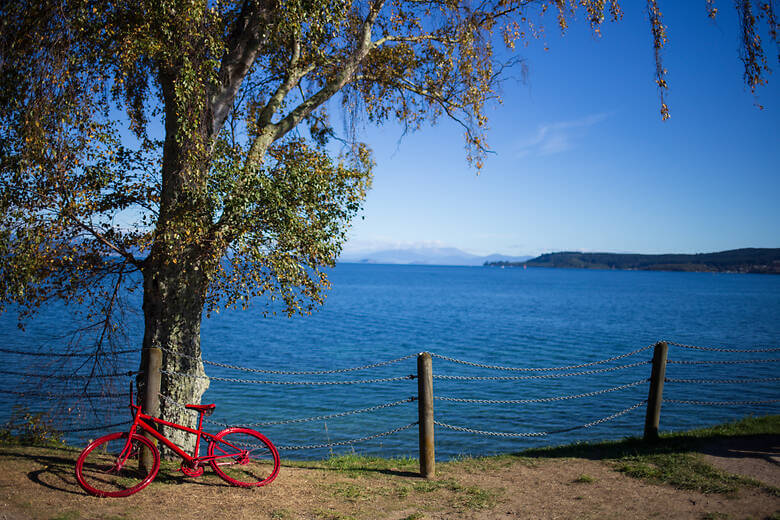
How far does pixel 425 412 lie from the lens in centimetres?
811

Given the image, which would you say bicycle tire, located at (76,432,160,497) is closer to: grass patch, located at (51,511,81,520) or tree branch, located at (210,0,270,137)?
grass patch, located at (51,511,81,520)

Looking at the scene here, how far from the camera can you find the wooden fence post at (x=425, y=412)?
8.06 m

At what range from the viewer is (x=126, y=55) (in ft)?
27.7

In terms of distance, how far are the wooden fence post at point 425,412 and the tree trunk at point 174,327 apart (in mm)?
3771

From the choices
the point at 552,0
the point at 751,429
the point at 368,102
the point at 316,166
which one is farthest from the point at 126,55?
the point at 751,429

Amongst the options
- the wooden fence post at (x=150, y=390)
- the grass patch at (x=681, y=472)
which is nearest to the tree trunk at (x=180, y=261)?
the wooden fence post at (x=150, y=390)

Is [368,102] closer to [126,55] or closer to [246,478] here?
[126,55]

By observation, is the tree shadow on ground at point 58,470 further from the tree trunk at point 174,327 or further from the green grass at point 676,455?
the green grass at point 676,455

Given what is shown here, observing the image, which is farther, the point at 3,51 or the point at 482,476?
the point at 482,476

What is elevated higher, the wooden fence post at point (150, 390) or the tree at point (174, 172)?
the tree at point (174, 172)

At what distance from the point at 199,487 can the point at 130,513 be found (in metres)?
1.11

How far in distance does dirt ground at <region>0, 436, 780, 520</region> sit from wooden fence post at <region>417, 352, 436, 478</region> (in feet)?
0.73

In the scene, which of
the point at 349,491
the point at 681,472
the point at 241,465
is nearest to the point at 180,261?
the point at 241,465

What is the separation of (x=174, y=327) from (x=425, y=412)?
14.9 ft
